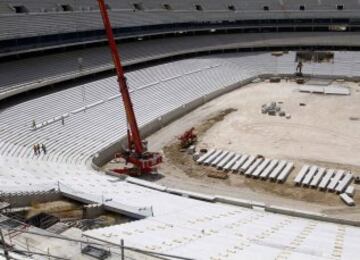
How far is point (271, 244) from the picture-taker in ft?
45.4

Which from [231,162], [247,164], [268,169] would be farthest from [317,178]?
[231,162]

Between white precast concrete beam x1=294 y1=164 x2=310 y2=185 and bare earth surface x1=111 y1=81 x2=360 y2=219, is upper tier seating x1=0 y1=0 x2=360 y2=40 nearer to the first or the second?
bare earth surface x1=111 y1=81 x2=360 y2=219

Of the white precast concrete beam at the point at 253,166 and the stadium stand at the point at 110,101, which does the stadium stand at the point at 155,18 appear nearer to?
the stadium stand at the point at 110,101

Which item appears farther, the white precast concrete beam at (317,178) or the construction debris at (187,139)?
the construction debris at (187,139)

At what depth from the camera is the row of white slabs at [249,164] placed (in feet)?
86.2

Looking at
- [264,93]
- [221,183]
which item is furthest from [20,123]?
[264,93]

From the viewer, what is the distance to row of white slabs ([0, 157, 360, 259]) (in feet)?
41.0

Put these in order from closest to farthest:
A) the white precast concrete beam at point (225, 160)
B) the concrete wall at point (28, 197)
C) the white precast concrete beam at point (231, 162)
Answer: the concrete wall at point (28, 197), the white precast concrete beam at point (231, 162), the white precast concrete beam at point (225, 160)

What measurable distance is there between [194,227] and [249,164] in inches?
513

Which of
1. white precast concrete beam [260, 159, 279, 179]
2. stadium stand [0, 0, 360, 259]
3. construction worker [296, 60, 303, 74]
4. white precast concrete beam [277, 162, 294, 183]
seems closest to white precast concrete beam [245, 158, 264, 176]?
white precast concrete beam [260, 159, 279, 179]

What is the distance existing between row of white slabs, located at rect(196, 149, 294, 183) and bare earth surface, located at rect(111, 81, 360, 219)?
1.69 ft

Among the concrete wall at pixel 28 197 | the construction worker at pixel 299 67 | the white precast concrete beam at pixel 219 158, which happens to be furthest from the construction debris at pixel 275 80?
the concrete wall at pixel 28 197

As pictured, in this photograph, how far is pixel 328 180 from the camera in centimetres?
2505

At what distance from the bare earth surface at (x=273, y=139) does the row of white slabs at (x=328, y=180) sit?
46 centimetres
